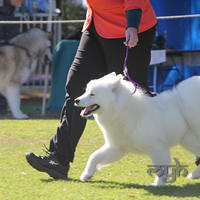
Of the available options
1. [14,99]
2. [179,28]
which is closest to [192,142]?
[14,99]

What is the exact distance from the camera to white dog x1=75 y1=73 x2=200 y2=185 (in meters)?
3.82

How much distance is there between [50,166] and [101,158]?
1.48ft

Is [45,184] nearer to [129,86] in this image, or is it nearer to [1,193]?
[1,193]

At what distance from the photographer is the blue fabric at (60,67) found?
9109 millimetres

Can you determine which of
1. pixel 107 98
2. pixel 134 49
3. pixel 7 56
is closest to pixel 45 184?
pixel 107 98

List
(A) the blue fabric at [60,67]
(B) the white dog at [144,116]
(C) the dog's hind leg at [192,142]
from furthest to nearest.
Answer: (A) the blue fabric at [60,67], (C) the dog's hind leg at [192,142], (B) the white dog at [144,116]

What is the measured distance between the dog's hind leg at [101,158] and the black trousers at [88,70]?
0.21 metres

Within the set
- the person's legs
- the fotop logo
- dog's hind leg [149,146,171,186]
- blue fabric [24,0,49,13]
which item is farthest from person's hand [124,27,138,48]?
blue fabric [24,0,49,13]

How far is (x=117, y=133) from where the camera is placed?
391 centimetres

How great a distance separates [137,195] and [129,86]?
828mm

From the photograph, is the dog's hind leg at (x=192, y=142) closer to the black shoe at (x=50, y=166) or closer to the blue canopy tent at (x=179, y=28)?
the black shoe at (x=50, y=166)

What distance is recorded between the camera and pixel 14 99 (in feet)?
28.4

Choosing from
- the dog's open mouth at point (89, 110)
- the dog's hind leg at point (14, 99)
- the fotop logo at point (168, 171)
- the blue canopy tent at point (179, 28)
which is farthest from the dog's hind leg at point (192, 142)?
the blue canopy tent at point (179, 28)

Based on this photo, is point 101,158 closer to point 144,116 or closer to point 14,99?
point 144,116
